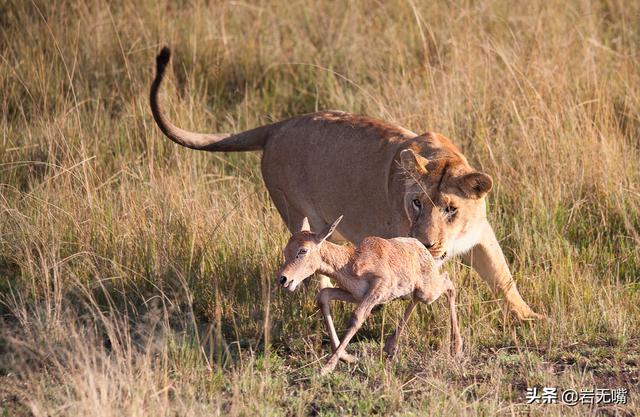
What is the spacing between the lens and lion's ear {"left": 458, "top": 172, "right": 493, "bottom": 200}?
510 centimetres

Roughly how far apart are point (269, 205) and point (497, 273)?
1630mm

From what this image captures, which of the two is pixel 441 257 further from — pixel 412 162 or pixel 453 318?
pixel 412 162

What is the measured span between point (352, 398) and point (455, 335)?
716 mm

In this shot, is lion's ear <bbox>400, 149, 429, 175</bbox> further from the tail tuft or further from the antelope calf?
the tail tuft

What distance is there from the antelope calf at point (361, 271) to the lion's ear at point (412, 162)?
509mm

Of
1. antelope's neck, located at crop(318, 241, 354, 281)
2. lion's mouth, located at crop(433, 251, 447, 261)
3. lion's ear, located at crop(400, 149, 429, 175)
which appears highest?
lion's ear, located at crop(400, 149, 429, 175)

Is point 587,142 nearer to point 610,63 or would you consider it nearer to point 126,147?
→ point 610,63

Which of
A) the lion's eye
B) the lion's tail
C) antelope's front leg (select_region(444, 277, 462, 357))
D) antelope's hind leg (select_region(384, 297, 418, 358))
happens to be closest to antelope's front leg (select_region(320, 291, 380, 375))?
antelope's hind leg (select_region(384, 297, 418, 358))

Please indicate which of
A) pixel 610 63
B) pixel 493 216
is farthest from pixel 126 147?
pixel 610 63

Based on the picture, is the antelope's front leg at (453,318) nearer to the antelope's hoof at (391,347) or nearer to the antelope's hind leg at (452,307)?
the antelope's hind leg at (452,307)

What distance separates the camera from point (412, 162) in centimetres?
518

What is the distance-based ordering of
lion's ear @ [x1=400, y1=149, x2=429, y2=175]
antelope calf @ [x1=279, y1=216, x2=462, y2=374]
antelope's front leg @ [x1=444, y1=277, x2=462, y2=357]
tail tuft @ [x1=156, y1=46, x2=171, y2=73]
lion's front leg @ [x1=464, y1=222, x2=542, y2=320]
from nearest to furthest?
antelope calf @ [x1=279, y1=216, x2=462, y2=374]
antelope's front leg @ [x1=444, y1=277, x2=462, y2=357]
lion's ear @ [x1=400, y1=149, x2=429, y2=175]
lion's front leg @ [x1=464, y1=222, x2=542, y2=320]
tail tuft @ [x1=156, y1=46, x2=171, y2=73]

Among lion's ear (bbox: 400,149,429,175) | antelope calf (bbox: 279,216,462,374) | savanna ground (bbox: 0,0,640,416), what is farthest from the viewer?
lion's ear (bbox: 400,149,429,175)

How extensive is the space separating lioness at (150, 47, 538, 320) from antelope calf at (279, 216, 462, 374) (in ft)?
0.95
